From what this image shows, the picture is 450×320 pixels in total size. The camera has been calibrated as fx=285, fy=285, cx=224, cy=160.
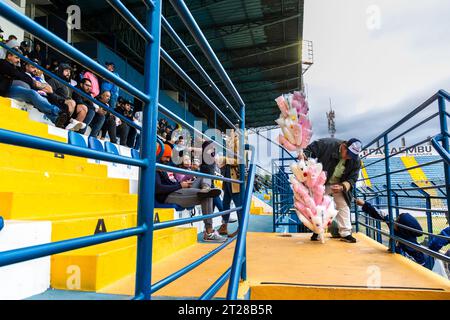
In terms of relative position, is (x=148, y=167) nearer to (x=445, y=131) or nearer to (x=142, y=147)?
(x=142, y=147)

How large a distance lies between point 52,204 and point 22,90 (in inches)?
71.9

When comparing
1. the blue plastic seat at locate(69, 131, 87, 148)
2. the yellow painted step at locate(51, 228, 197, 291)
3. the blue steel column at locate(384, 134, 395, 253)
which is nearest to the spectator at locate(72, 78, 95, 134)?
the blue plastic seat at locate(69, 131, 87, 148)

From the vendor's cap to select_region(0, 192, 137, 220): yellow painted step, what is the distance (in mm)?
2191

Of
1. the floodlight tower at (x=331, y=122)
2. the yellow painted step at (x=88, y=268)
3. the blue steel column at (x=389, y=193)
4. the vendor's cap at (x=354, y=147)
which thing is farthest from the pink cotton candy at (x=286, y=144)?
the floodlight tower at (x=331, y=122)

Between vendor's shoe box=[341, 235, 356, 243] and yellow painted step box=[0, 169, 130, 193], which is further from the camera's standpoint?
vendor's shoe box=[341, 235, 356, 243]

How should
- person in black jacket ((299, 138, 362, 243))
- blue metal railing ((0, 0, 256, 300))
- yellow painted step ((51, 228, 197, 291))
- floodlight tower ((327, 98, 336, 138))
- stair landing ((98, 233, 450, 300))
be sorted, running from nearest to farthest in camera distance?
blue metal railing ((0, 0, 256, 300)) < yellow painted step ((51, 228, 197, 291)) < stair landing ((98, 233, 450, 300)) < person in black jacket ((299, 138, 362, 243)) < floodlight tower ((327, 98, 336, 138))

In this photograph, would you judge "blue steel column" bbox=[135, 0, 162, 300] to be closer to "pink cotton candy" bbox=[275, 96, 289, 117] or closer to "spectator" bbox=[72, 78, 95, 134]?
"pink cotton candy" bbox=[275, 96, 289, 117]

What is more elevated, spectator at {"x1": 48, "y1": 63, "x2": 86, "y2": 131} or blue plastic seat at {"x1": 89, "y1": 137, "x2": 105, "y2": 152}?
spectator at {"x1": 48, "y1": 63, "x2": 86, "y2": 131}

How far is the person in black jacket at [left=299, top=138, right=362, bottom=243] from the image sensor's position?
292 cm

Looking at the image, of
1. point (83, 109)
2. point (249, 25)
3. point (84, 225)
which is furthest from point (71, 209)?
point (249, 25)

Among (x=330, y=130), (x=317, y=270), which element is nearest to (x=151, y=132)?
(x=317, y=270)

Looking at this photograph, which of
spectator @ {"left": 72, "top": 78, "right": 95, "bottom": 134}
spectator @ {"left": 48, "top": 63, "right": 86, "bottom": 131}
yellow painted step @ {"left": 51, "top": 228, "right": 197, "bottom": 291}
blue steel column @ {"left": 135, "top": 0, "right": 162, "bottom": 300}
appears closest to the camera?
blue steel column @ {"left": 135, "top": 0, "right": 162, "bottom": 300}

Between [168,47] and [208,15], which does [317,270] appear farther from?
[168,47]

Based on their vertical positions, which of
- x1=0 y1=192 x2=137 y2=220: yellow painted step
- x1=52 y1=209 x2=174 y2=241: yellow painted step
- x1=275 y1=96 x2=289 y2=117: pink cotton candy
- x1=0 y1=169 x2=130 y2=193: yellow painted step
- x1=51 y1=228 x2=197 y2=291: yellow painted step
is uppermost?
x1=275 y1=96 x2=289 y2=117: pink cotton candy
